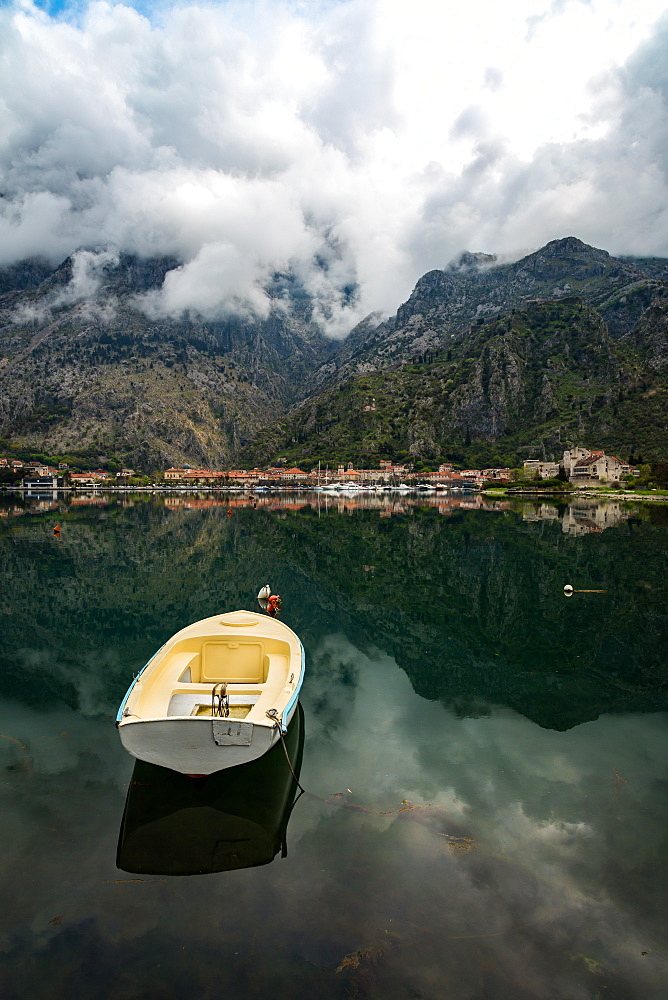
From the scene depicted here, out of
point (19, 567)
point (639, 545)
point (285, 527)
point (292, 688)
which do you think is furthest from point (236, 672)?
point (285, 527)

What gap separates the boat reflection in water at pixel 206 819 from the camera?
7613 millimetres

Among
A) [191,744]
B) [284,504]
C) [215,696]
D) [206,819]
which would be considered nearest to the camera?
[191,744]

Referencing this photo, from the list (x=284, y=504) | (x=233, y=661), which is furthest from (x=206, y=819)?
(x=284, y=504)

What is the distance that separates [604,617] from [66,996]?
21.6m

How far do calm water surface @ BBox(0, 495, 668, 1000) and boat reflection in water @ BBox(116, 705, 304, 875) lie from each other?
5 cm

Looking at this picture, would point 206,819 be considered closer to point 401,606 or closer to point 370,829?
point 370,829

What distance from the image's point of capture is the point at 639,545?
39438 millimetres

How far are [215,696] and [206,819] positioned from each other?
2.81 metres

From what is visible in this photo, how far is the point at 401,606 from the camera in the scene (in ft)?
78.1

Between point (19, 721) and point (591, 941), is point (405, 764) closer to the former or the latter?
point (591, 941)

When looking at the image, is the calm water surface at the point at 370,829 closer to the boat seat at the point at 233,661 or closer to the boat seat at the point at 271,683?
the boat seat at the point at 271,683

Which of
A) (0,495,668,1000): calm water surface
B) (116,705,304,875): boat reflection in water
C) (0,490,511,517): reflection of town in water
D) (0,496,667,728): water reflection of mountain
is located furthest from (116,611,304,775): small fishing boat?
(0,490,511,517): reflection of town in water

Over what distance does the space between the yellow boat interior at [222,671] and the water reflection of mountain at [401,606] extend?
2.61 metres

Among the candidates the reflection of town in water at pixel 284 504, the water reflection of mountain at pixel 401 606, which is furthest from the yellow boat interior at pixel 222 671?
the reflection of town in water at pixel 284 504
